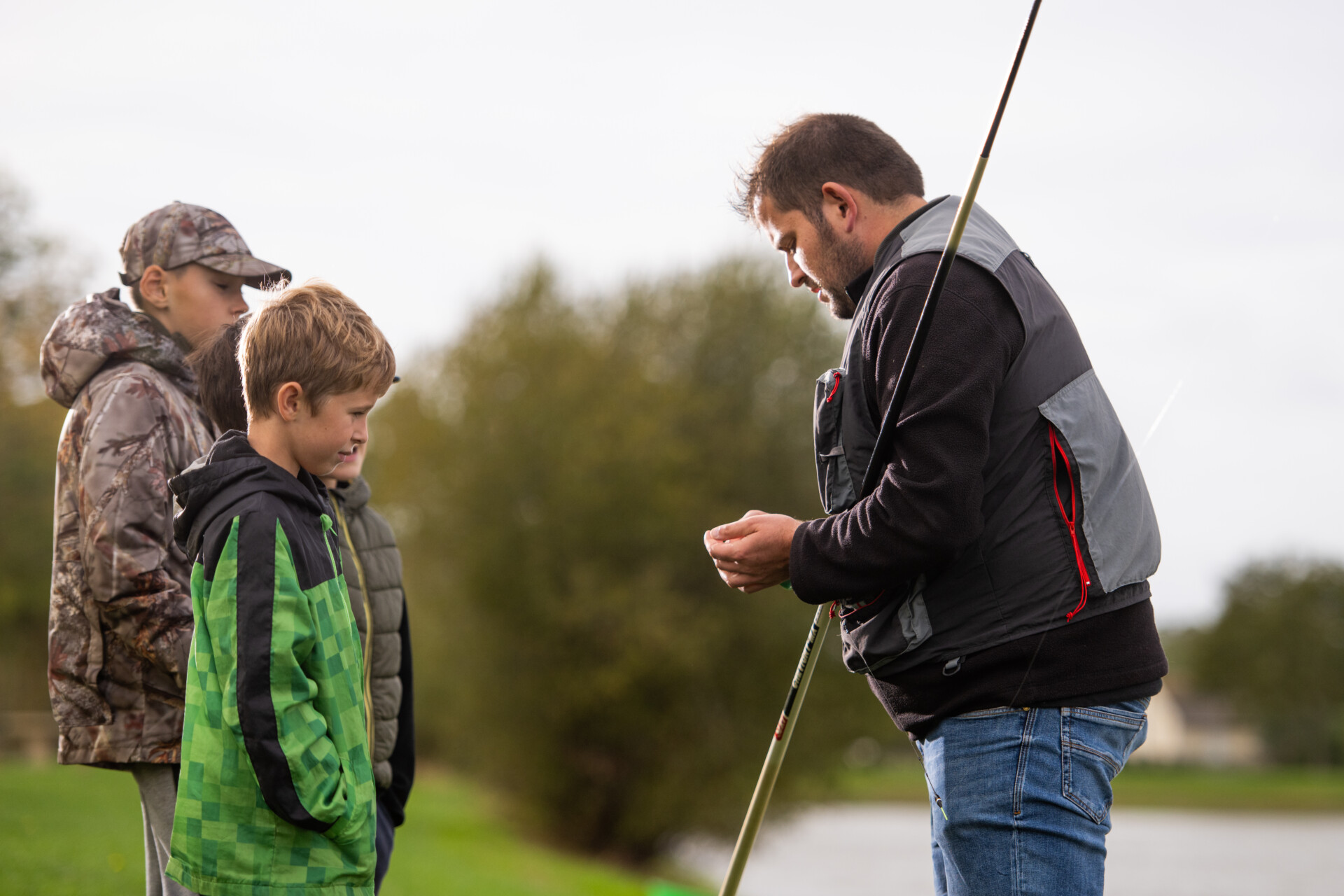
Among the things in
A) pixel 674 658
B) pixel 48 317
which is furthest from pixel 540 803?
pixel 48 317

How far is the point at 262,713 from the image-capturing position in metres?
1.91

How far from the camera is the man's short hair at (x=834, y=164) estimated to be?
2262 mm

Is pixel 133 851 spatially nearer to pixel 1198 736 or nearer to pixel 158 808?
pixel 158 808

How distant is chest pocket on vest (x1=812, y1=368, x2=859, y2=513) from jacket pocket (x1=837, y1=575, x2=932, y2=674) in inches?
7.7

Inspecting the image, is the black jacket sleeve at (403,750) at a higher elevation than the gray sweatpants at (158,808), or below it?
higher

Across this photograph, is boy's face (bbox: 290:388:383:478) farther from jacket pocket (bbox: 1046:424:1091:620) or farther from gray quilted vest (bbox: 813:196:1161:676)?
jacket pocket (bbox: 1046:424:1091:620)

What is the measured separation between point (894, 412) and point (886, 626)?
1.34 feet

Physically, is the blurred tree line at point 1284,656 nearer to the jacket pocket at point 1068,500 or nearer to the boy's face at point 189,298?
the jacket pocket at point 1068,500

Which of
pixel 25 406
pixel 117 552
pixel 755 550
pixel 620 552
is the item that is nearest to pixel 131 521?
pixel 117 552

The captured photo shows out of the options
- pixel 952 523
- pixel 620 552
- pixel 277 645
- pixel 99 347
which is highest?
pixel 620 552

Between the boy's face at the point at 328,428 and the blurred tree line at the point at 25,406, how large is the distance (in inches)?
660

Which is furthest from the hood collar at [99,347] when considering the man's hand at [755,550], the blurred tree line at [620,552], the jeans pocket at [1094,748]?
the blurred tree line at [620,552]

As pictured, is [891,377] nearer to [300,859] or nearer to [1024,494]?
[1024,494]

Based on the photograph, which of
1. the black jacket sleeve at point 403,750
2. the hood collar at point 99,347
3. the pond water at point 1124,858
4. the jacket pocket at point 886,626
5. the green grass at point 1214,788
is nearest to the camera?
the jacket pocket at point 886,626
